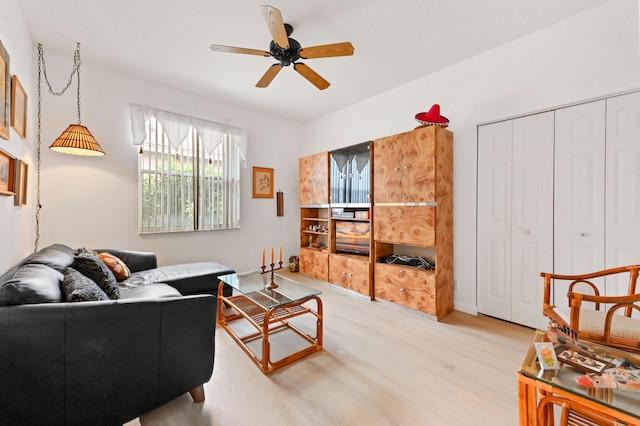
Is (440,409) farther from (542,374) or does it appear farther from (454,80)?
(454,80)

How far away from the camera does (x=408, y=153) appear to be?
10.1ft

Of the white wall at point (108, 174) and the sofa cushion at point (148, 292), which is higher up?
the white wall at point (108, 174)

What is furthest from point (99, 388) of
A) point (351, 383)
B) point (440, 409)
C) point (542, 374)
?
point (542, 374)

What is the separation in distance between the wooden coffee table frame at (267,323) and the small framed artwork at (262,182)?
2191 millimetres

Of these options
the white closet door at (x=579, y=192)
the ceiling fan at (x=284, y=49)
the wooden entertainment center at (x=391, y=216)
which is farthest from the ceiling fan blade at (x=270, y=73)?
the white closet door at (x=579, y=192)

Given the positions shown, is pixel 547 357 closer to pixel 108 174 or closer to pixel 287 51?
pixel 287 51

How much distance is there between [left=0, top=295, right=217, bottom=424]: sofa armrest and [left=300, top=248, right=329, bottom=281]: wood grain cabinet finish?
8.83 ft

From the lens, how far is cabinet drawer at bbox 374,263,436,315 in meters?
2.89

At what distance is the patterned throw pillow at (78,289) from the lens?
4.58 ft

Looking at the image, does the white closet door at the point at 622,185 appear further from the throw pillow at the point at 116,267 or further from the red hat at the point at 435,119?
the throw pillow at the point at 116,267

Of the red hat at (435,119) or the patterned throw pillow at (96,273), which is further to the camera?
the red hat at (435,119)

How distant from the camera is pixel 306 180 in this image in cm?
464

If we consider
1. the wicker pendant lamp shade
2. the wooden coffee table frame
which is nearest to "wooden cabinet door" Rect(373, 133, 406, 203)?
the wooden coffee table frame

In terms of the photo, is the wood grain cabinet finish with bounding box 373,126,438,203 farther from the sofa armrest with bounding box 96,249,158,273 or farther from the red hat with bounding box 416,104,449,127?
the sofa armrest with bounding box 96,249,158,273
